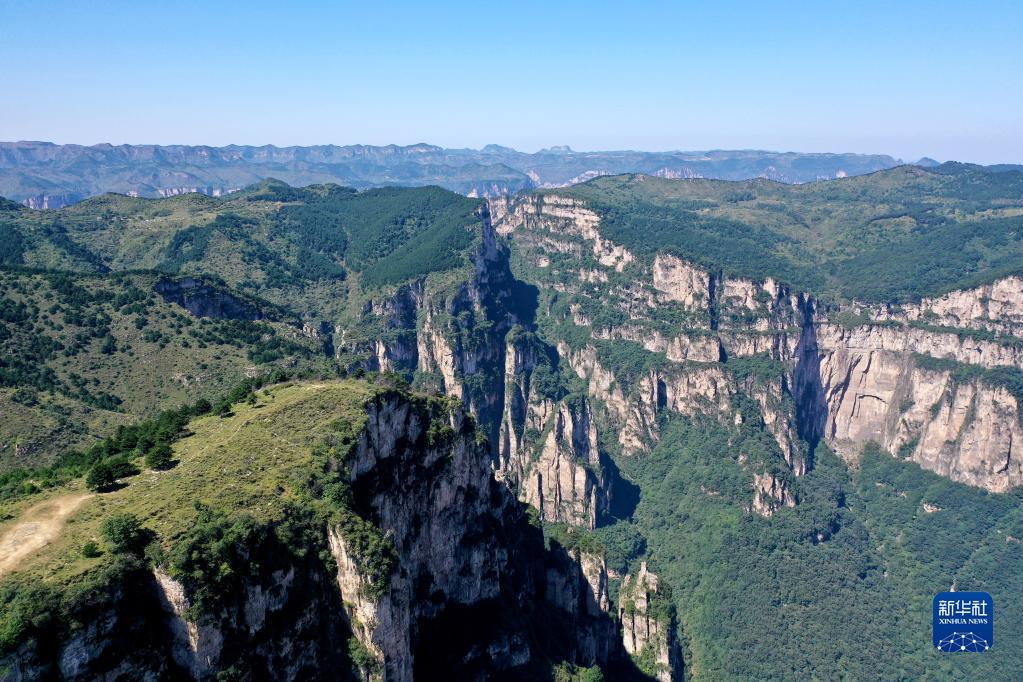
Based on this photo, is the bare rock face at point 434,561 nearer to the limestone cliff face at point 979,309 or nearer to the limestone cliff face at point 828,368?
the limestone cliff face at point 828,368

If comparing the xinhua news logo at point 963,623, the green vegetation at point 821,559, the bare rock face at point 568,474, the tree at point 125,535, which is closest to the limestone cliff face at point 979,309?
the green vegetation at point 821,559

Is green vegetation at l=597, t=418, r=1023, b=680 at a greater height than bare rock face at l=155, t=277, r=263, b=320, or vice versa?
bare rock face at l=155, t=277, r=263, b=320

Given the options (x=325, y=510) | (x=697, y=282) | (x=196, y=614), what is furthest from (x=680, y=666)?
(x=697, y=282)

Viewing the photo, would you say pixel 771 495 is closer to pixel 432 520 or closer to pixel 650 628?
pixel 650 628

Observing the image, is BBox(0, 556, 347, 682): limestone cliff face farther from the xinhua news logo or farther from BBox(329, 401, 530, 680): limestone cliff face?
the xinhua news logo

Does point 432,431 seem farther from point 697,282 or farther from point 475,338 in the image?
point 697,282

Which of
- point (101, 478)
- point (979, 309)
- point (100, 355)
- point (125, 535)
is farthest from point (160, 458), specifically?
point (979, 309)

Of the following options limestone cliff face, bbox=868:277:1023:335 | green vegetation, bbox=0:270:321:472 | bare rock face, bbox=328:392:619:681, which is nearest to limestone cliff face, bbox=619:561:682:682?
bare rock face, bbox=328:392:619:681
